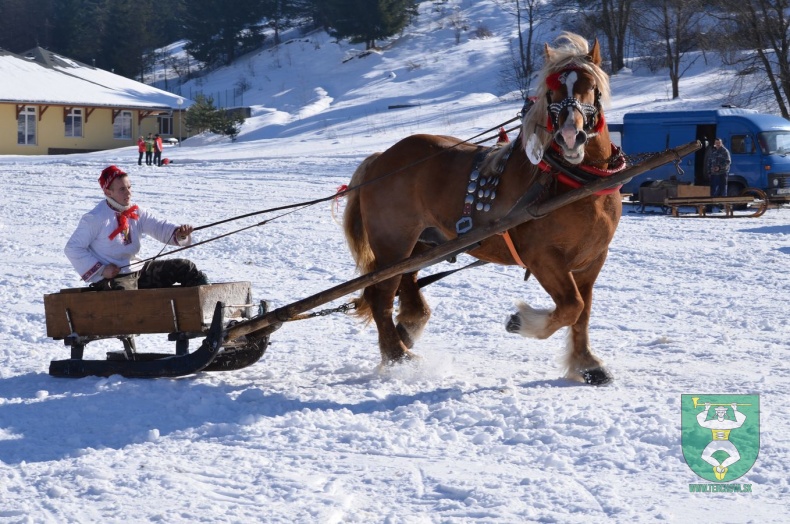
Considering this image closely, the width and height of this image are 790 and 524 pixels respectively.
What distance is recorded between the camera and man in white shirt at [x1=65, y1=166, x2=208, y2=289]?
6.79m

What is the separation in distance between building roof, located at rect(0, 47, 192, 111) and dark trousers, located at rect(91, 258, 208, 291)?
40.1 m

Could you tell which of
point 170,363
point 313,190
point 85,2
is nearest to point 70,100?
point 313,190

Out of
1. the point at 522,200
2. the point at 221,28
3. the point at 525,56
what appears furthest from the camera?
the point at 221,28

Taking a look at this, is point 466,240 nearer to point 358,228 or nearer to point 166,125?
point 358,228

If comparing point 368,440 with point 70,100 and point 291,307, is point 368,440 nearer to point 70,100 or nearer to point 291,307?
point 291,307

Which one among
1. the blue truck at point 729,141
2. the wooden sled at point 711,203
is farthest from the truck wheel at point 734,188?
the wooden sled at point 711,203

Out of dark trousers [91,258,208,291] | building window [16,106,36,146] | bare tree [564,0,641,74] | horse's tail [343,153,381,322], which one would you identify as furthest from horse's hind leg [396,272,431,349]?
building window [16,106,36,146]

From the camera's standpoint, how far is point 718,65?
45438mm

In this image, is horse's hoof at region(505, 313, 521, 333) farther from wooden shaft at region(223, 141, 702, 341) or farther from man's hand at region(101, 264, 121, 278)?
man's hand at region(101, 264, 121, 278)

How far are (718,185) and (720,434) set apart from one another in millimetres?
16573

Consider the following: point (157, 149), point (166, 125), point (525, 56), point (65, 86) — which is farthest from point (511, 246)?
point (166, 125)

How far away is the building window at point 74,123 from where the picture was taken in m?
48.2

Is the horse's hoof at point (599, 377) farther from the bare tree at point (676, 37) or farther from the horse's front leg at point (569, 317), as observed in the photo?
the bare tree at point (676, 37)

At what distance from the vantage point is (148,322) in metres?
6.55
